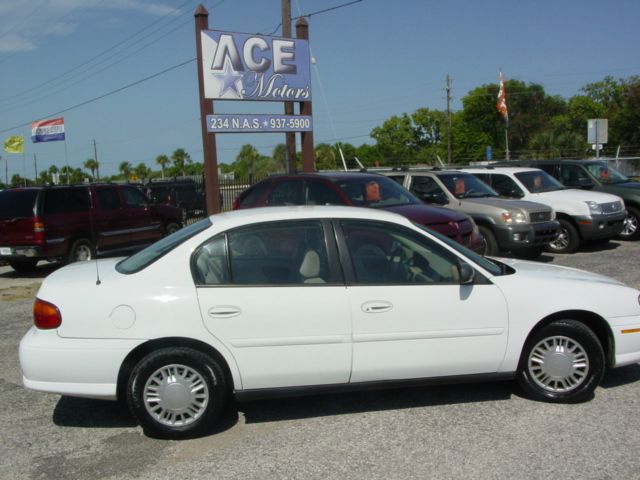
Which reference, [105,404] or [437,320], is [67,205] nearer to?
[105,404]

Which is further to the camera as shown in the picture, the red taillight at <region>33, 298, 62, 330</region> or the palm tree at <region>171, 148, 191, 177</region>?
the palm tree at <region>171, 148, 191, 177</region>

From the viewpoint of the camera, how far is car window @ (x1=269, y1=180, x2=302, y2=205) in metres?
9.96

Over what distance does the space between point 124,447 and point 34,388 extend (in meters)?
0.74

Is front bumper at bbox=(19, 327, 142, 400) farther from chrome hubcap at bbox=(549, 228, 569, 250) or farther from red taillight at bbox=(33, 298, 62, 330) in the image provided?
chrome hubcap at bbox=(549, 228, 569, 250)

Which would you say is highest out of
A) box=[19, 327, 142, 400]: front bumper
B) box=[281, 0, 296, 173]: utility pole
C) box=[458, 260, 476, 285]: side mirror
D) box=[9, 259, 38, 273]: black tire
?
box=[281, 0, 296, 173]: utility pole

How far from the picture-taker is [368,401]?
5070mm

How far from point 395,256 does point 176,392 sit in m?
1.83

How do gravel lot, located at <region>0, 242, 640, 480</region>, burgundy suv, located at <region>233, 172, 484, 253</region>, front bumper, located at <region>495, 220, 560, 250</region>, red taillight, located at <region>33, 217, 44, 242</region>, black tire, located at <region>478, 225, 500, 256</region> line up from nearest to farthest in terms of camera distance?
gravel lot, located at <region>0, 242, 640, 480</region> → burgundy suv, located at <region>233, 172, 484, 253</region> → front bumper, located at <region>495, 220, 560, 250</region> → black tire, located at <region>478, 225, 500, 256</region> → red taillight, located at <region>33, 217, 44, 242</region>

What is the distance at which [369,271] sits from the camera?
4664 mm

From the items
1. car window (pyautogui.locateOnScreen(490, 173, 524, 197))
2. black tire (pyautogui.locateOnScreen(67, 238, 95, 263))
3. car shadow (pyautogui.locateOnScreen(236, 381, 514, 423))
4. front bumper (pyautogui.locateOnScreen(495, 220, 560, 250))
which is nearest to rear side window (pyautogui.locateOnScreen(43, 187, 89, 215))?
black tire (pyautogui.locateOnScreen(67, 238, 95, 263))

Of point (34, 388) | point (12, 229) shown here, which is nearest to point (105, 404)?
point (34, 388)

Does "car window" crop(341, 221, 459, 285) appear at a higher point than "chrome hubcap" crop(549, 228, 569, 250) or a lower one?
higher

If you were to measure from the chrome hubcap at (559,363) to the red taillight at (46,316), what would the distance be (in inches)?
134

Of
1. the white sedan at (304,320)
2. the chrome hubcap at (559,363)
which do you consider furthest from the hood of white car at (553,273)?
the chrome hubcap at (559,363)
